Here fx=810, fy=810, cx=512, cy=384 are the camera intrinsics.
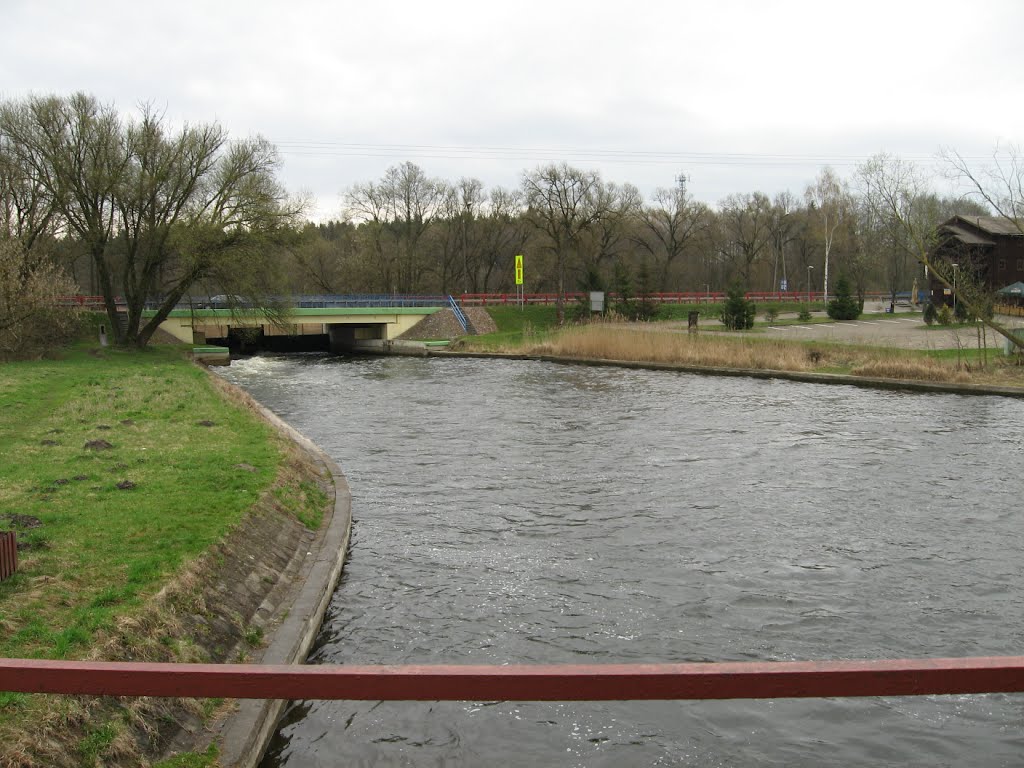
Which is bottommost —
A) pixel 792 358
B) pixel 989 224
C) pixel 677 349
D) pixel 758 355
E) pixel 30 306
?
pixel 792 358

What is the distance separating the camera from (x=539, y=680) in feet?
10.8

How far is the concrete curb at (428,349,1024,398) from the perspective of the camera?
1127 inches

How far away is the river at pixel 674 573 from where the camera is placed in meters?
7.30

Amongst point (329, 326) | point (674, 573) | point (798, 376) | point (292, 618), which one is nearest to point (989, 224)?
point (798, 376)

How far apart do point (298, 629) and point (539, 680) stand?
5.91 metres

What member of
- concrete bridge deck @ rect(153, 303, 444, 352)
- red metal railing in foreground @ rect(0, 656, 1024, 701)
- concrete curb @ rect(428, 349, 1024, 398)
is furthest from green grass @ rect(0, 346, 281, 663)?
concrete bridge deck @ rect(153, 303, 444, 352)

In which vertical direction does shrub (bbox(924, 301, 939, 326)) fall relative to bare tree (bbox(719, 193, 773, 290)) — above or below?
below

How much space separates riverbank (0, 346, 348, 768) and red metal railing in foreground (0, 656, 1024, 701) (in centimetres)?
241

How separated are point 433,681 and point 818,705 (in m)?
5.85

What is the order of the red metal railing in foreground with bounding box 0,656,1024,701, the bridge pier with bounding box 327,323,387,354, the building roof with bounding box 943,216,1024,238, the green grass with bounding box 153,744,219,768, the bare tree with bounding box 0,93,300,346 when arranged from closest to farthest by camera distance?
the red metal railing in foreground with bounding box 0,656,1024,701 → the green grass with bounding box 153,744,219,768 → the bare tree with bounding box 0,93,300,346 → the bridge pier with bounding box 327,323,387,354 → the building roof with bounding box 943,216,1024,238

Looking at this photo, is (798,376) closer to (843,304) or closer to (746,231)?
(843,304)

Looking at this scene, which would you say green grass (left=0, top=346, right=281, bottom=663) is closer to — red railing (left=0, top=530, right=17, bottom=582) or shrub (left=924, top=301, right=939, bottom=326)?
red railing (left=0, top=530, right=17, bottom=582)

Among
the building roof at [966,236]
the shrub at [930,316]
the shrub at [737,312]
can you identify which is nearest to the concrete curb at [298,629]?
the shrub at [737,312]

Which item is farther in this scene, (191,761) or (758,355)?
(758,355)
